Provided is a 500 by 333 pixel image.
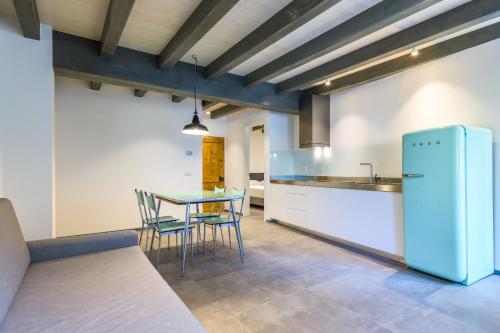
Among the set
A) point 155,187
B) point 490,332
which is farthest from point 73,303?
point 155,187

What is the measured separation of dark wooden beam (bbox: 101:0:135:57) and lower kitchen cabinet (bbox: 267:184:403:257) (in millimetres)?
3296

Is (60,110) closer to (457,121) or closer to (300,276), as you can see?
(300,276)

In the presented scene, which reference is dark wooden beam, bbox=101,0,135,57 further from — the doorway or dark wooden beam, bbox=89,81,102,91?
the doorway

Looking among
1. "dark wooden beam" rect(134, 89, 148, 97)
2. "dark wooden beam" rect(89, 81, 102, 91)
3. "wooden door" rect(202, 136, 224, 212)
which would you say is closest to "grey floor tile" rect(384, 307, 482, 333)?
"dark wooden beam" rect(134, 89, 148, 97)

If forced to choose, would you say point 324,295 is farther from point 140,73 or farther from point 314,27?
point 140,73

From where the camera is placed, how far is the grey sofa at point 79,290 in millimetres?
1146

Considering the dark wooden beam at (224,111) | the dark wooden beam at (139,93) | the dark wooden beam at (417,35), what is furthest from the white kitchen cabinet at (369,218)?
A: the dark wooden beam at (139,93)

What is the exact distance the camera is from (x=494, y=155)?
2781 millimetres

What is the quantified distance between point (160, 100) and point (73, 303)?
4.37m

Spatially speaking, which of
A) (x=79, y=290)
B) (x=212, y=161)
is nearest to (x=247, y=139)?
(x=212, y=161)

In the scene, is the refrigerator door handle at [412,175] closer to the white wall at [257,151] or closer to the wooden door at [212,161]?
the wooden door at [212,161]

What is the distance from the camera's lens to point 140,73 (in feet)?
11.0

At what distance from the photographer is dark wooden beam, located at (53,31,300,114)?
2.97m

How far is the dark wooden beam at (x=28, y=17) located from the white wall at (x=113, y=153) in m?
1.90
